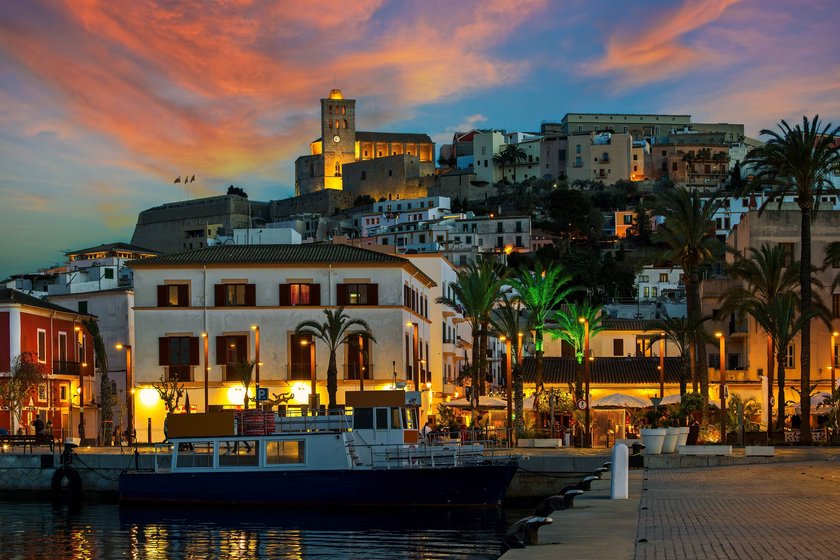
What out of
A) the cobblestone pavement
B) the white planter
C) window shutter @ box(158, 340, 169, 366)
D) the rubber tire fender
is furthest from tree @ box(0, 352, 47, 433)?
the cobblestone pavement

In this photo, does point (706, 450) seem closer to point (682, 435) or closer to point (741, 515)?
point (682, 435)

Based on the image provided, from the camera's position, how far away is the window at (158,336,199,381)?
6272 centimetres

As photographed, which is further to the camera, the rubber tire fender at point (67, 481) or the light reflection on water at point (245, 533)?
the rubber tire fender at point (67, 481)

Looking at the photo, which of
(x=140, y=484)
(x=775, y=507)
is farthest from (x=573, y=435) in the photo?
(x=775, y=507)

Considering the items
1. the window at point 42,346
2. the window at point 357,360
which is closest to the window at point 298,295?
the window at point 357,360

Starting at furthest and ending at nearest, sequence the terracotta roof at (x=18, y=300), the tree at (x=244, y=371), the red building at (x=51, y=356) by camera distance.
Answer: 1. the terracotta roof at (x=18, y=300)
2. the red building at (x=51, y=356)
3. the tree at (x=244, y=371)

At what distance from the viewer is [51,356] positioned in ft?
214

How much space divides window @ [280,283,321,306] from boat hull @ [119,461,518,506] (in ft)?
76.3

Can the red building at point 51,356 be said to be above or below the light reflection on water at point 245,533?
above

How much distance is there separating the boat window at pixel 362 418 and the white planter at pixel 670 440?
9.81 m

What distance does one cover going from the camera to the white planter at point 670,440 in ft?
127

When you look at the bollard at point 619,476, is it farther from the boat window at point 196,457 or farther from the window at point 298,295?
the window at point 298,295

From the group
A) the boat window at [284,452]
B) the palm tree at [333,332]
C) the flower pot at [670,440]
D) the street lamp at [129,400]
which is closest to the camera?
the flower pot at [670,440]

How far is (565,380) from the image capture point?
226ft
